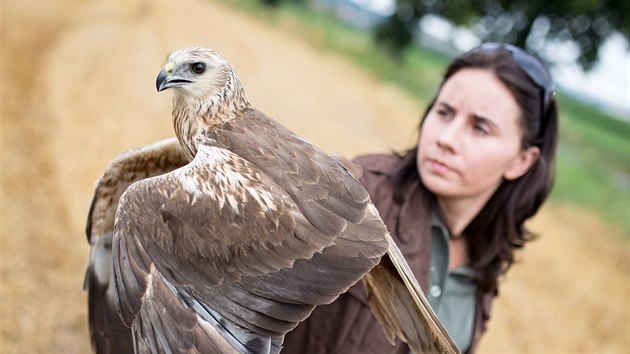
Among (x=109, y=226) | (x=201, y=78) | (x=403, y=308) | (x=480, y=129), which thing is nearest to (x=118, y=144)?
(x=109, y=226)

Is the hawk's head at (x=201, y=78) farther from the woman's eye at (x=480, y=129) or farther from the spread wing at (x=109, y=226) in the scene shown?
the woman's eye at (x=480, y=129)

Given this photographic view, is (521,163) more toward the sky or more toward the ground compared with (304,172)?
more toward the ground

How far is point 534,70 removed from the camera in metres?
2.29

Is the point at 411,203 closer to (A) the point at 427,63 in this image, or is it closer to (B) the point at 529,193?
(B) the point at 529,193

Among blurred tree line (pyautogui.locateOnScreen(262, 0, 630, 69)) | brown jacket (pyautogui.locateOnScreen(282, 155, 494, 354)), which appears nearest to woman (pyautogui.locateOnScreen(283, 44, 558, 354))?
brown jacket (pyautogui.locateOnScreen(282, 155, 494, 354))

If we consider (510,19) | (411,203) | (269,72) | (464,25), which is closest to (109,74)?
(269,72)

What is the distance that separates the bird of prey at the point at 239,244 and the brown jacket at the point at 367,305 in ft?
1.04

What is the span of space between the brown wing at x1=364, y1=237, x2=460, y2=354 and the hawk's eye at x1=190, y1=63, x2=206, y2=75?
85 centimetres

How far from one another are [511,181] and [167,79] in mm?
1684

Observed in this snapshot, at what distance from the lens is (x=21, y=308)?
3801mm

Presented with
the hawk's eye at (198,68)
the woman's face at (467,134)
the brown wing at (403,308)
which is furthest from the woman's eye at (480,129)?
the hawk's eye at (198,68)

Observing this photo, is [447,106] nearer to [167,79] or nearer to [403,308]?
[403,308]

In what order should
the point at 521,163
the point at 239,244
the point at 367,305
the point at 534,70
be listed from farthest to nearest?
1. the point at 521,163
2. the point at 534,70
3. the point at 367,305
4. the point at 239,244

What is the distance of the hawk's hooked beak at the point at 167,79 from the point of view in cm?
171
